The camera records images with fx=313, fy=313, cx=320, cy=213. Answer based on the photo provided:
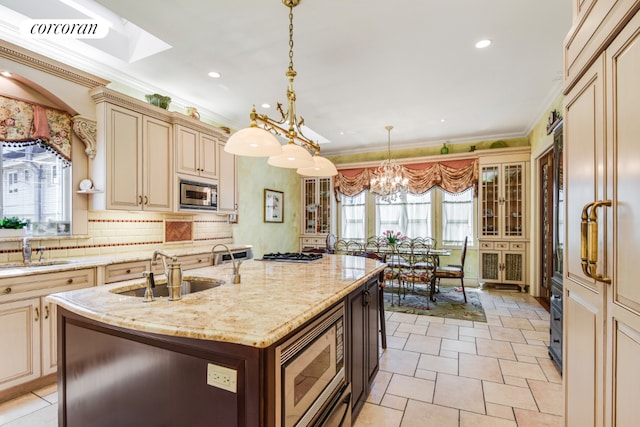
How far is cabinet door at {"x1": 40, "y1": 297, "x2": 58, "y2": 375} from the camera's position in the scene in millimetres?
2350

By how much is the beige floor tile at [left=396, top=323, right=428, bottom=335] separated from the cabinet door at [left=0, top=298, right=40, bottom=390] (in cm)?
329

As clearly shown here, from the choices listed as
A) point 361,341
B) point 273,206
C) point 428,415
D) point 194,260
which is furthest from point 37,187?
point 428,415

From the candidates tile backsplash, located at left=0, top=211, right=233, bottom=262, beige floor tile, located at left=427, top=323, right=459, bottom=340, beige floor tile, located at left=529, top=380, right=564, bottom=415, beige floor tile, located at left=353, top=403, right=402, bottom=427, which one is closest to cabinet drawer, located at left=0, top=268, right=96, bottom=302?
tile backsplash, located at left=0, top=211, right=233, bottom=262

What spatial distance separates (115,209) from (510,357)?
161 inches

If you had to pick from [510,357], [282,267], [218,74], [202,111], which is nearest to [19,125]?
[218,74]

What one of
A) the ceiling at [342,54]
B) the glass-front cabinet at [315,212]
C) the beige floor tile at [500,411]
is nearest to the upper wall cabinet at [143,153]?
the ceiling at [342,54]

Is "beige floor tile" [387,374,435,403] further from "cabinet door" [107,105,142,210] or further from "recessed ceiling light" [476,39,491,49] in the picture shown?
"cabinet door" [107,105,142,210]

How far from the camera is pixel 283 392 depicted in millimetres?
1124

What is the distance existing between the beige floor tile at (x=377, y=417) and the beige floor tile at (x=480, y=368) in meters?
0.86

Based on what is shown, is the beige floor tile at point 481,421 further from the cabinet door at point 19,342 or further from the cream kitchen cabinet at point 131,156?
the cream kitchen cabinet at point 131,156

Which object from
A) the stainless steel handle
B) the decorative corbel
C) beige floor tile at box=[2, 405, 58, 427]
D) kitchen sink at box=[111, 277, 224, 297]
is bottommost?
beige floor tile at box=[2, 405, 58, 427]

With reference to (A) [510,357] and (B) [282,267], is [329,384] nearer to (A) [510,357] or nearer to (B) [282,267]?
(B) [282,267]

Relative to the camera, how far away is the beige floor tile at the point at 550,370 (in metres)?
2.51

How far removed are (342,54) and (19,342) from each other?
3457 millimetres
